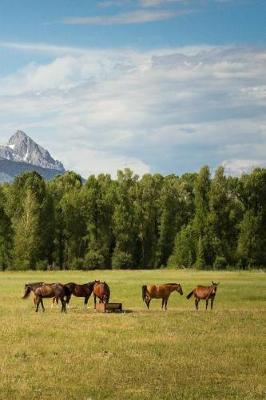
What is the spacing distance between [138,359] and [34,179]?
83.1m

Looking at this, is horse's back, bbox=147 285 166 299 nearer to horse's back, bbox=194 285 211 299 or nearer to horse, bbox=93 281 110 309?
horse's back, bbox=194 285 211 299

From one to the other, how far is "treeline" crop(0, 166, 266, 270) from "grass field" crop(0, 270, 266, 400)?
6003 centimetres

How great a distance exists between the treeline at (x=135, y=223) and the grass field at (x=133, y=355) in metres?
60.0

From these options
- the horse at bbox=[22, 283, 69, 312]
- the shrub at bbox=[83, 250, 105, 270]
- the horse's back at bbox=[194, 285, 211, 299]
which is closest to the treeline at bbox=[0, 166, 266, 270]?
the shrub at bbox=[83, 250, 105, 270]

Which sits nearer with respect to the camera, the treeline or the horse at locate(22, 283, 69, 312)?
the horse at locate(22, 283, 69, 312)

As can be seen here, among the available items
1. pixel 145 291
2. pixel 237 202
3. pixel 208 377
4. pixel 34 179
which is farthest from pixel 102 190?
pixel 208 377

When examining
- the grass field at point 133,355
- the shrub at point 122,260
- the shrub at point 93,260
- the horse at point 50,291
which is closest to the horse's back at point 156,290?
the grass field at point 133,355

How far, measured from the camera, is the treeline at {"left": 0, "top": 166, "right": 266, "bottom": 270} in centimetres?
9706

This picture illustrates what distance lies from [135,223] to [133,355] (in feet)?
270

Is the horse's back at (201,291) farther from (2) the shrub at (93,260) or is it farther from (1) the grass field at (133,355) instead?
(2) the shrub at (93,260)

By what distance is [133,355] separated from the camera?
23766mm

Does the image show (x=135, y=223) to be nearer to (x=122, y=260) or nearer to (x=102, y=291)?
(x=122, y=260)

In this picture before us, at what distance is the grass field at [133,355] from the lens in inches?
747

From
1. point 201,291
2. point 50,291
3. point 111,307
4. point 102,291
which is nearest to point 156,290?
point 201,291
